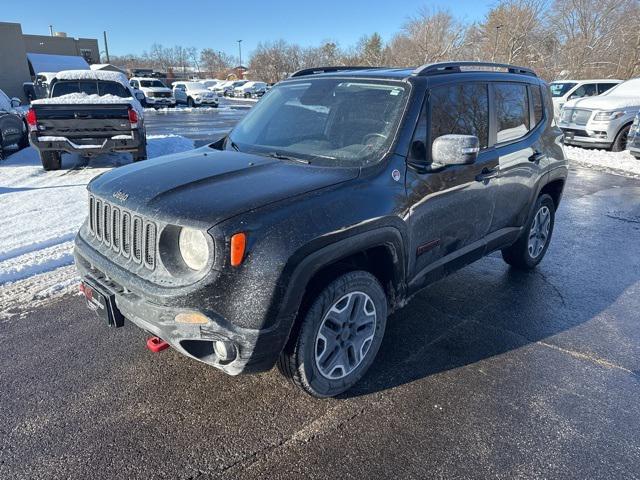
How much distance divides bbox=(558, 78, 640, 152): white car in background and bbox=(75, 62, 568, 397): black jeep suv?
10.4 meters

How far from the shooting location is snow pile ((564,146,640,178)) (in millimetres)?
10827

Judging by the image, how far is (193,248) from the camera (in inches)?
93.7

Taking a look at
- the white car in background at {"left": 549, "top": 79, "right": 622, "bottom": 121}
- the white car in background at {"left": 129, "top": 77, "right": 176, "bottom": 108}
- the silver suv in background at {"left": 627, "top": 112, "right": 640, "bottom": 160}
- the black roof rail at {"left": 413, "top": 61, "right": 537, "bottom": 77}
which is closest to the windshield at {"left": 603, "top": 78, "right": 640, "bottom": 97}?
the white car in background at {"left": 549, "top": 79, "right": 622, "bottom": 121}

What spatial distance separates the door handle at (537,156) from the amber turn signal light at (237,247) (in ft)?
10.3

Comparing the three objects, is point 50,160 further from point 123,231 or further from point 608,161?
point 608,161

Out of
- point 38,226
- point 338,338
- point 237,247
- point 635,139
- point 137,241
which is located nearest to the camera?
point 237,247

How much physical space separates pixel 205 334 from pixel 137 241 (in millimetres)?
684

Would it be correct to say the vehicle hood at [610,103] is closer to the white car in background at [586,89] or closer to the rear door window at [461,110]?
the white car in background at [586,89]

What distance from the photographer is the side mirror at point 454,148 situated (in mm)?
2885

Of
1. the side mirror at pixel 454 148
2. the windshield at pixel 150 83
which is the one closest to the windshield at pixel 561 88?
the side mirror at pixel 454 148

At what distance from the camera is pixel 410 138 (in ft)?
9.87

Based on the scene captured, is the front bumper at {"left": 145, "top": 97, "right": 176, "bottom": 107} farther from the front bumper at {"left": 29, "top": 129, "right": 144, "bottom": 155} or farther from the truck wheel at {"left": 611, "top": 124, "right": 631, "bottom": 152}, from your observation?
the truck wheel at {"left": 611, "top": 124, "right": 631, "bottom": 152}

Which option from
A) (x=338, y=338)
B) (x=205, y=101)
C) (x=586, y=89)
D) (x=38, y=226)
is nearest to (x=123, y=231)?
(x=338, y=338)

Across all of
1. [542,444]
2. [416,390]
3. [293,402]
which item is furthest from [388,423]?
[542,444]
